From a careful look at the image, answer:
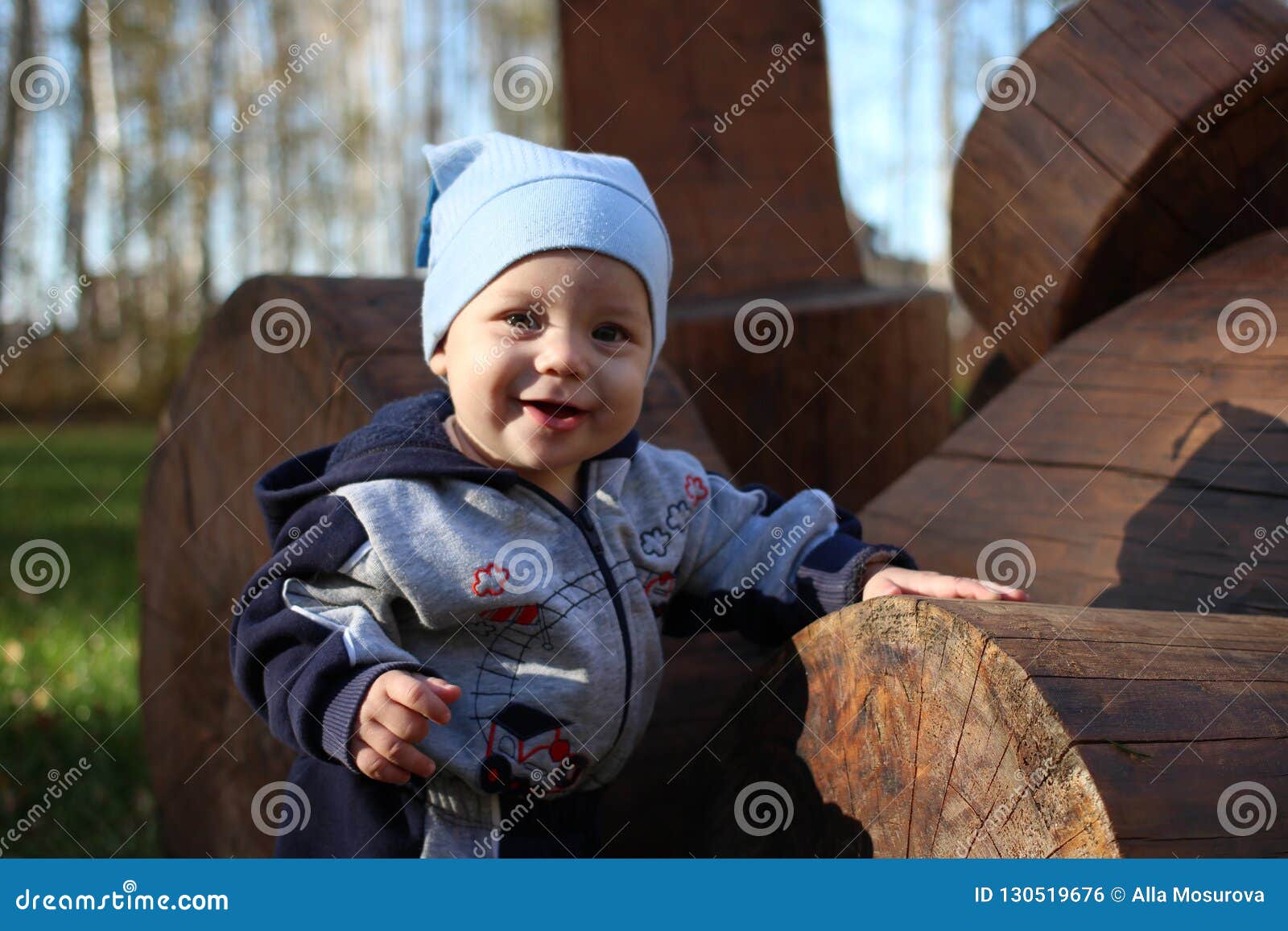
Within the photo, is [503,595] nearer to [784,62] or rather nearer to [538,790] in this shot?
[538,790]

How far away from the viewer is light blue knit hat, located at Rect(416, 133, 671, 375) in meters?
1.87

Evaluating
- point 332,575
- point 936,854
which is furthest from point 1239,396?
point 332,575

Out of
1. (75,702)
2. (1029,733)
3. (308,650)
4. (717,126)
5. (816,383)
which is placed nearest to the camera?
(1029,733)

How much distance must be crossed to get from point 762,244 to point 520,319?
2.10m

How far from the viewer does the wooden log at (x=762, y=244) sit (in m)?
3.47

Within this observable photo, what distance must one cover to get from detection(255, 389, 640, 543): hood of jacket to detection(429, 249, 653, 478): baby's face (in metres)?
0.06

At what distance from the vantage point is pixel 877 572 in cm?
200

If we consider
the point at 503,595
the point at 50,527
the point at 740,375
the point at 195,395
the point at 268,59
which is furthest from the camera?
the point at 268,59

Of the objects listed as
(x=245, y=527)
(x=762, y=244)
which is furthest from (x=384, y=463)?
(x=762, y=244)

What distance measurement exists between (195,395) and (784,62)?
83.9 inches

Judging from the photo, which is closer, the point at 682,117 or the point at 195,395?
the point at 195,395

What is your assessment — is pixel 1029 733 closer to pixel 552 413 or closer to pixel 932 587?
pixel 932 587

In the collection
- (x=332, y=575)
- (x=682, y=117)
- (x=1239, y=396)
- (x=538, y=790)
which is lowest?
(x=538, y=790)

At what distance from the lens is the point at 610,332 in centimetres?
191
